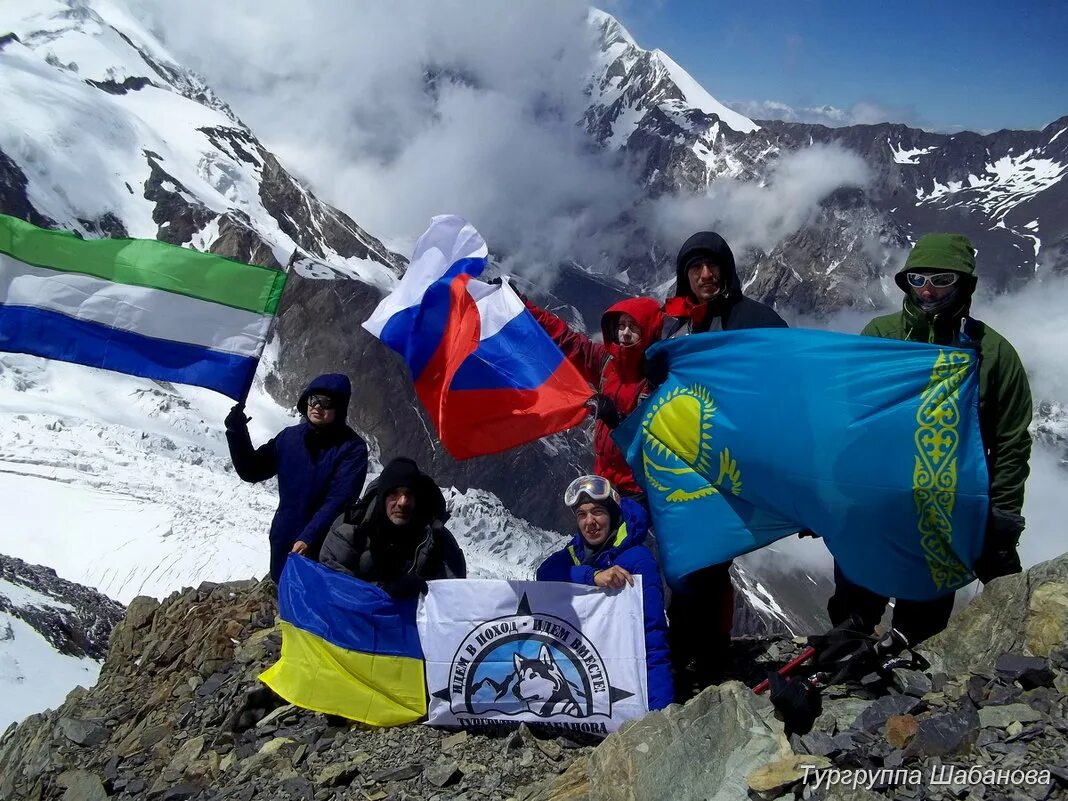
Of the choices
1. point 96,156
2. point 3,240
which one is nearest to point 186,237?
point 96,156

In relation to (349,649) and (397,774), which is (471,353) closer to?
(349,649)

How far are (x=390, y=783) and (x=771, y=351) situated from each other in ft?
17.1

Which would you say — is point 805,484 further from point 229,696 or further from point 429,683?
point 229,696

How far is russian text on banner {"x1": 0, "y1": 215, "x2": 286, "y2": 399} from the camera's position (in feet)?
35.0

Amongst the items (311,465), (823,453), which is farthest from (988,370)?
(311,465)

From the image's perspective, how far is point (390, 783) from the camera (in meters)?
7.20

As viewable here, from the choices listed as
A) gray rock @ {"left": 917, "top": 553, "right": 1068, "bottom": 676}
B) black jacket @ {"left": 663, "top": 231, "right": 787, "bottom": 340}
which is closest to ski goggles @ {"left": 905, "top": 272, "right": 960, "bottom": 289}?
black jacket @ {"left": 663, "top": 231, "right": 787, "bottom": 340}

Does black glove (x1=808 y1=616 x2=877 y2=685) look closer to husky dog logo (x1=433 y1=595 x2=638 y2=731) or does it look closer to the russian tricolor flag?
husky dog logo (x1=433 y1=595 x2=638 y2=731)

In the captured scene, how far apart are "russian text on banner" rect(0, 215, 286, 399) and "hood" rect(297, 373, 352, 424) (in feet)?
5.61

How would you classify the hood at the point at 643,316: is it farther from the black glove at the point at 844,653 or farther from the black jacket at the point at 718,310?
the black glove at the point at 844,653

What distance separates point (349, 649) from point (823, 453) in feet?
16.8

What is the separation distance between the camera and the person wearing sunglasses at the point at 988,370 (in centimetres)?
635

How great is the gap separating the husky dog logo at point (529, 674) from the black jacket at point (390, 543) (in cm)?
90

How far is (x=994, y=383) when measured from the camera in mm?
6438
